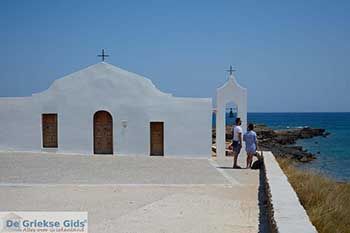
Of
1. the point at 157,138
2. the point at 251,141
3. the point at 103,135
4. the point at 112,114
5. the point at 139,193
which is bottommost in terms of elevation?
the point at 139,193

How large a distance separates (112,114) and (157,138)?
7.61 ft

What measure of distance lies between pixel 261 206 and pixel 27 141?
14.9 meters

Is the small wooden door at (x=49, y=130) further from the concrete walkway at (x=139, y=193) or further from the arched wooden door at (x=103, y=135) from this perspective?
the concrete walkway at (x=139, y=193)

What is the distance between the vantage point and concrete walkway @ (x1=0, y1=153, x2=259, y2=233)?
8.39 m

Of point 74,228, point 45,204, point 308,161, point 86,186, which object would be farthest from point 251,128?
point 308,161

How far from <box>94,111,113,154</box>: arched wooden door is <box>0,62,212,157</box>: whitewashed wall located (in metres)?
0.24

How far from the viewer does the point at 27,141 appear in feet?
71.9

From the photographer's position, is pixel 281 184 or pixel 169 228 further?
pixel 281 184

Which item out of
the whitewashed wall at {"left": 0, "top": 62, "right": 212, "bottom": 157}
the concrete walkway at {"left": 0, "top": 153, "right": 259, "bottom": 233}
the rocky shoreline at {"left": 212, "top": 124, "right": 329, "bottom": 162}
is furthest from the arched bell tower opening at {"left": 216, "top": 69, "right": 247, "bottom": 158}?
the rocky shoreline at {"left": 212, "top": 124, "right": 329, "bottom": 162}

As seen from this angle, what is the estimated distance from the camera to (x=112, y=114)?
21531 mm

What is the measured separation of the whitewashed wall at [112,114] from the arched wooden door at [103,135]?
24 cm

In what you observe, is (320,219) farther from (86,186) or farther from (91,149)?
(91,149)

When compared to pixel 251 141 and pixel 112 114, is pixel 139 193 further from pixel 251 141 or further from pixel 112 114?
pixel 112 114

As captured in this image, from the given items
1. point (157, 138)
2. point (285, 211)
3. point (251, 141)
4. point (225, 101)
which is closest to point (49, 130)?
point (157, 138)
